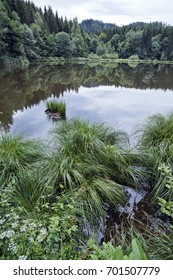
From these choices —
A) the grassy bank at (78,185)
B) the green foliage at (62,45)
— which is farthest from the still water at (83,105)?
the green foliage at (62,45)

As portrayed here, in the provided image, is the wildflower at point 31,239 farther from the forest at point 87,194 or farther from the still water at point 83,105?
the still water at point 83,105

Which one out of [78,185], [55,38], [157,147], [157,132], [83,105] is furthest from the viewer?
[55,38]

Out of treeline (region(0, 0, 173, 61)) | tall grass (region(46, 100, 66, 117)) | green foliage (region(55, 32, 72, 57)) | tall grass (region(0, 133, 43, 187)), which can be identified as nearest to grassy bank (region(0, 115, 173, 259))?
tall grass (region(0, 133, 43, 187))

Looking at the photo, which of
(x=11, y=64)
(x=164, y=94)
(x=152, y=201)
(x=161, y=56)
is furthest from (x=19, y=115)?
(x=161, y=56)

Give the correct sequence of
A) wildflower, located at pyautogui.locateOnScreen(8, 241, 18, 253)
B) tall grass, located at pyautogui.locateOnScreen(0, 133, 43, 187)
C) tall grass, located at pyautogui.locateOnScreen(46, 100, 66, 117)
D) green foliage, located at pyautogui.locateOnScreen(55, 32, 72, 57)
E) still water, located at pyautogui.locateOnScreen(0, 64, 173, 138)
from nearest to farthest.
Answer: wildflower, located at pyautogui.locateOnScreen(8, 241, 18, 253)
tall grass, located at pyautogui.locateOnScreen(0, 133, 43, 187)
still water, located at pyautogui.locateOnScreen(0, 64, 173, 138)
tall grass, located at pyautogui.locateOnScreen(46, 100, 66, 117)
green foliage, located at pyautogui.locateOnScreen(55, 32, 72, 57)

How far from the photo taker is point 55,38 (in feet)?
136

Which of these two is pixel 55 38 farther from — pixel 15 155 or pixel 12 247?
pixel 12 247

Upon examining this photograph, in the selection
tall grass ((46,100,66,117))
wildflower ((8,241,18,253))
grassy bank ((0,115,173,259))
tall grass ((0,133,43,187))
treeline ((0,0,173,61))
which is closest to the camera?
wildflower ((8,241,18,253))

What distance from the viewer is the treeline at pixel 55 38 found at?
1029 inches

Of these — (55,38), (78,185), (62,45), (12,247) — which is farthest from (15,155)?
(55,38)

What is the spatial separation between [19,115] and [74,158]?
199 inches

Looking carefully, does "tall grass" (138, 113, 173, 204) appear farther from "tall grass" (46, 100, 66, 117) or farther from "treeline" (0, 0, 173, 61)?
"treeline" (0, 0, 173, 61)

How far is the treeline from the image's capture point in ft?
85.7

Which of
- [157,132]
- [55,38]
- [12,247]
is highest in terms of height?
[55,38]
